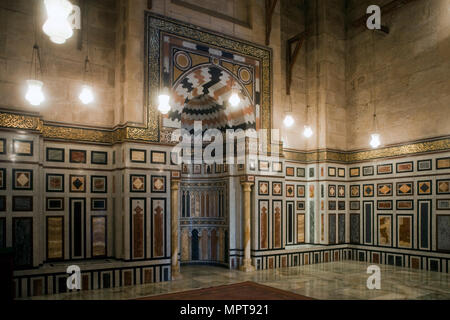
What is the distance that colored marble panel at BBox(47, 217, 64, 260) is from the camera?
22.8ft

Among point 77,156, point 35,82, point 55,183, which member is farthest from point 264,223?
point 35,82

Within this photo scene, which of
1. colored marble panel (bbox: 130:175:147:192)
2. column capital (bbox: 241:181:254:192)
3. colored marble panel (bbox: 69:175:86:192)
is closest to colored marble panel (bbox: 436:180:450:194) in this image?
column capital (bbox: 241:181:254:192)

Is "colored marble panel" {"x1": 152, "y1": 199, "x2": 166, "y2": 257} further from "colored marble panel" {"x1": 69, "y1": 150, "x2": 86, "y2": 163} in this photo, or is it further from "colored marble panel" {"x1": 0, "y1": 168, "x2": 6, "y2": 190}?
"colored marble panel" {"x1": 0, "y1": 168, "x2": 6, "y2": 190}

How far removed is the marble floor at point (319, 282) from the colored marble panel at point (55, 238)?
85 centimetres

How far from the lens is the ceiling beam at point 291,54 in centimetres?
1005

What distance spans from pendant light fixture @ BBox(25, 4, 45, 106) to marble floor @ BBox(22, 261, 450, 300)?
3255mm

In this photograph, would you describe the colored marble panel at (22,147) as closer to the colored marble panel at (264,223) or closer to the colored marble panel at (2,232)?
the colored marble panel at (2,232)

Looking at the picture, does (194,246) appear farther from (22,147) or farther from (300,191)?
(22,147)

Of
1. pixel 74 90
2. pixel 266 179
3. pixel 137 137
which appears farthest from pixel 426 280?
pixel 74 90

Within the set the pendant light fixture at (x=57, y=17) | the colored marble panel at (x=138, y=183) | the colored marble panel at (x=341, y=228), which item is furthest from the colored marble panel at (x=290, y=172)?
the pendant light fixture at (x=57, y=17)

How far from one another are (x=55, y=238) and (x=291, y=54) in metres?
7.49

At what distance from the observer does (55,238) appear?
699 centimetres

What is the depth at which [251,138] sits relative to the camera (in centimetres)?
889
